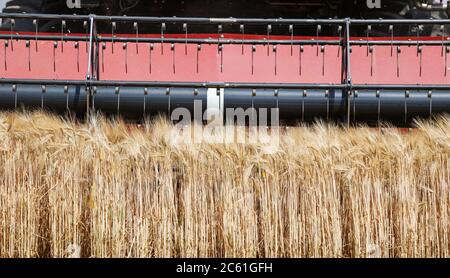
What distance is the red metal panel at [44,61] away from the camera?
6.56 metres

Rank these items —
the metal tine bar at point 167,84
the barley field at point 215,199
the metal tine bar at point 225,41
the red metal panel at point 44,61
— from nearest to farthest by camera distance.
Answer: the barley field at point 215,199
the metal tine bar at point 167,84
the metal tine bar at point 225,41
the red metal panel at point 44,61

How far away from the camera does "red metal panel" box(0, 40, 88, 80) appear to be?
656 cm

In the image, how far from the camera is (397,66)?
21.3 feet

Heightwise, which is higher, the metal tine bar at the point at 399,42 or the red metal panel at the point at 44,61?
the metal tine bar at the point at 399,42

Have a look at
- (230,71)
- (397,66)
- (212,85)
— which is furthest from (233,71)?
(397,66)

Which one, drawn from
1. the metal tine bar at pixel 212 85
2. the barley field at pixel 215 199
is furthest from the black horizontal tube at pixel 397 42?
the barley field at pixel 215 199

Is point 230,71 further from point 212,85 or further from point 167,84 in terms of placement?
point 167,84

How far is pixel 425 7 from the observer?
8.09 m

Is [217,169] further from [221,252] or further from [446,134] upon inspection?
[446,134]

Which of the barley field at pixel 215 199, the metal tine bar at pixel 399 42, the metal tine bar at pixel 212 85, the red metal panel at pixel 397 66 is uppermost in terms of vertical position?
the metal tine bar at pixel 399 42

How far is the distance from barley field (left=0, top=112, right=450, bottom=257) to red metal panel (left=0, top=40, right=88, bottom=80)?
2.08 meters

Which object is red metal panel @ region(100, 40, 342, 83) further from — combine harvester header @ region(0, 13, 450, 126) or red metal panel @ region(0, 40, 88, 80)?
red metal panel @ region(0, 40, 88, 80)

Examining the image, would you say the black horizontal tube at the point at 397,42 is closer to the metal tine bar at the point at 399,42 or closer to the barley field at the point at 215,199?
the metal tine bar at the point at 399,42
